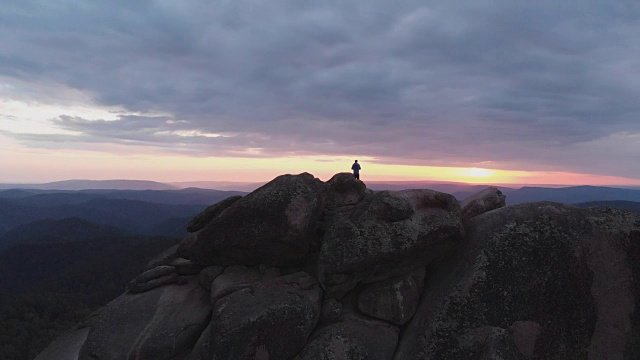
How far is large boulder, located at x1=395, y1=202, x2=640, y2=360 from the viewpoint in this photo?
1320cm

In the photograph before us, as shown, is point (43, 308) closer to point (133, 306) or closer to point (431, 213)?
point (133, 306)

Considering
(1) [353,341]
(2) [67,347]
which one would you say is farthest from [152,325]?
(1) [353,341]

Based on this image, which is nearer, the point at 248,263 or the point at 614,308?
the point at 614,308

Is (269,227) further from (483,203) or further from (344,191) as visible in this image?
(483,203)

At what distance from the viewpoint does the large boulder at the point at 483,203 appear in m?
18.3

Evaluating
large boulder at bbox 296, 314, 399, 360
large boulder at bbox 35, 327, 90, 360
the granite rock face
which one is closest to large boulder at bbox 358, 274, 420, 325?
large boulder at bbox 296, 314, 399, 360

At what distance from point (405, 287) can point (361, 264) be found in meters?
1.88

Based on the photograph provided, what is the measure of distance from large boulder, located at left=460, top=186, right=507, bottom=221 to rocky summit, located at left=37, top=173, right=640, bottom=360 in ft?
6.67

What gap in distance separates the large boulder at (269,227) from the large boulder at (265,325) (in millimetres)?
2142

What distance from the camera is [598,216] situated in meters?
15.1

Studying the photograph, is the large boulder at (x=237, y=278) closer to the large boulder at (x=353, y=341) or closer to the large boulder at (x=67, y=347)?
the large boulder at (x=353, y=341)

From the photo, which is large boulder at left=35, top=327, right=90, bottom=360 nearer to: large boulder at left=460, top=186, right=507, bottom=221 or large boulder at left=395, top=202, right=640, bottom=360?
large boulder at left=395, top=202, right=640, bottom=360

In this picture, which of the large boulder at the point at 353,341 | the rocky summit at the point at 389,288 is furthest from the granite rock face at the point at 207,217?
the large boulder at the point at 353,341

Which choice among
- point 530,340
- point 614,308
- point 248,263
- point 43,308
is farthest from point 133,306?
point 43,308
